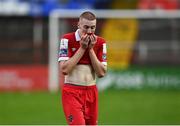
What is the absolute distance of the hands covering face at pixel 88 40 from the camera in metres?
8.41

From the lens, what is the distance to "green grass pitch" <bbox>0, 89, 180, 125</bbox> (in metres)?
16.2

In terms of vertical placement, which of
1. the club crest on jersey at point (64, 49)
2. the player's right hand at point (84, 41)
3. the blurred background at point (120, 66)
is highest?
the player's right hand at point (84, 41)

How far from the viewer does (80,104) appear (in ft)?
28.5

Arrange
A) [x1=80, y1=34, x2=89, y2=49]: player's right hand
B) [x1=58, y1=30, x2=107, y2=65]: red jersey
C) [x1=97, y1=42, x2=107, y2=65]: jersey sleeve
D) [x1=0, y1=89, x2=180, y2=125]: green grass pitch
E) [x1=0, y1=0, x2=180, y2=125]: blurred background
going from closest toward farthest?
[x1=80, y1=34, x2=89, y2=49]: player's right hand, [x1=58, y1=30, x2=107, y2=65]: red jersey, [x1=97, y1=42, x2=107, y2=65]: jersey sleeve, [x1=0, y1=89, x2=180, y2=125]: green grass pitch, [x1=0, y1=0, x2=180, y2=125]: blurred background

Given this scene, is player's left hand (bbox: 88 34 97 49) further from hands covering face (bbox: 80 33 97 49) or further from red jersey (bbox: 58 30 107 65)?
red jersey (bbox: 58 30 107 65)

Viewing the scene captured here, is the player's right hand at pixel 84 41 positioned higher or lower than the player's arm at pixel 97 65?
higher

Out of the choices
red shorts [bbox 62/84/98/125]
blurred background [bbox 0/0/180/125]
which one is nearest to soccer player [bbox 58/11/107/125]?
red shorts [bbox 62/84/98/125]

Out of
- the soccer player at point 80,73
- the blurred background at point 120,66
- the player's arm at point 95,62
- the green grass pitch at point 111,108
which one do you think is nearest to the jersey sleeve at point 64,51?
the soccer player at point 80,73

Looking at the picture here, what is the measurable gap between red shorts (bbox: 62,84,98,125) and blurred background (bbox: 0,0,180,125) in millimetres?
8783

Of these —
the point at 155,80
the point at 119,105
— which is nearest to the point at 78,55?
the point at 119,105

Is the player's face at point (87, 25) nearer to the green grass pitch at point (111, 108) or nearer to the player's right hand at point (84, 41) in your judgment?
the player's right hand at point (84, 41)

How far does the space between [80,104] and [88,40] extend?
84 centimetres

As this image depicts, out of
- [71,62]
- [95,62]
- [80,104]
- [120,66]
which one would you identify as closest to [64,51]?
[71,62]

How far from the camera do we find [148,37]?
81.9ft
